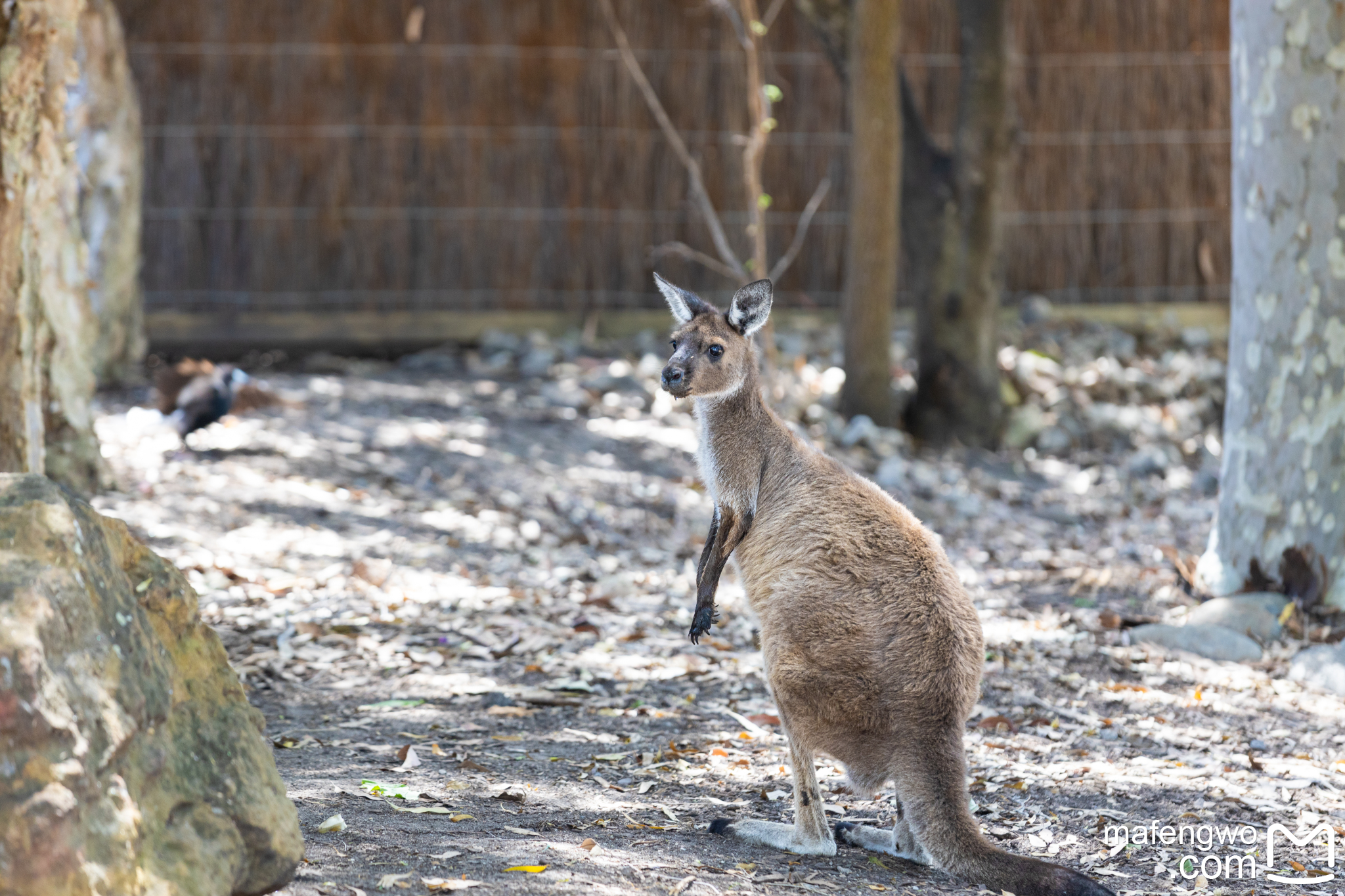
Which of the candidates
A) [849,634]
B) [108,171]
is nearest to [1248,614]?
[849,634]

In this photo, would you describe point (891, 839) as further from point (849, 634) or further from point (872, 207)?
point (872, 207)

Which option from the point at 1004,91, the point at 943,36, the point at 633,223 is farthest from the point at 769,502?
the point at 943,36

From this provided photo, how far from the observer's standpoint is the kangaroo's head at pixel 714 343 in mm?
3410

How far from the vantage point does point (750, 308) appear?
3527mm

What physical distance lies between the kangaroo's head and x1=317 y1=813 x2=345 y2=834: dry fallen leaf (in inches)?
52.4

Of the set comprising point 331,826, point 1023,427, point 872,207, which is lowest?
point 331,826

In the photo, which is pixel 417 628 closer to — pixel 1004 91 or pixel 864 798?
pixel 864 798

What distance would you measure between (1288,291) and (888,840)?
3.13 metres

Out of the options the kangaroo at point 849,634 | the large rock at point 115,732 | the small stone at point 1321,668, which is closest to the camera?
the large rock at point 115,732

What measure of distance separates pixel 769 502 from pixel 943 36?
7012 mm

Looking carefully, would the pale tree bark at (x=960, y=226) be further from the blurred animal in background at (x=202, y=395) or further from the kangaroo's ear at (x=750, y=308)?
the kangaroo's ear at (x=750, y=308)

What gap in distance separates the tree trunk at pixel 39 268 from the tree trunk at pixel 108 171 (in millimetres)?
2138

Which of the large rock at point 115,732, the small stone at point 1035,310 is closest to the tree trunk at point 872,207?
the small stone at point 1035,310

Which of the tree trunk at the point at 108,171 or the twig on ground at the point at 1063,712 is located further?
the tree trunk at the point at 108,171
